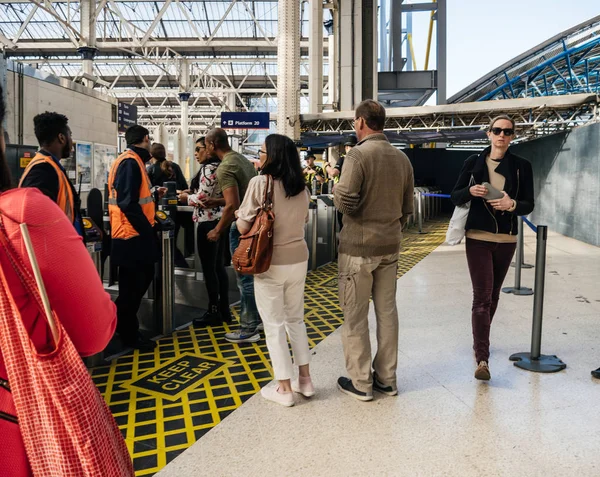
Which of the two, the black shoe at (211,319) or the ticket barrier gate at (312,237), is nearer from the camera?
the black shoe at (211,319)

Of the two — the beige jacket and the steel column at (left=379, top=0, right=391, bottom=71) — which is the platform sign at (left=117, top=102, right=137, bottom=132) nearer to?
the beige jacket

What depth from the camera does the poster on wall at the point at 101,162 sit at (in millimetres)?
8922

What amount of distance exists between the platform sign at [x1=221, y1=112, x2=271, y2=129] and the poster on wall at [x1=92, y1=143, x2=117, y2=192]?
3118 millimetres

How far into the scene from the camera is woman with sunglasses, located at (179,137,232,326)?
14.8ft

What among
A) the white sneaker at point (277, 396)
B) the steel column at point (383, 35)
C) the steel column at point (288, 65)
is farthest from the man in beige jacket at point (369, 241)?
the steel column at point (383, 35)

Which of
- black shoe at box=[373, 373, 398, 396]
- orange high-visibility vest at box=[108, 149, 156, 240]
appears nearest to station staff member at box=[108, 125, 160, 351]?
orange high-visibility vest at box=[108, 149, 156, 240]

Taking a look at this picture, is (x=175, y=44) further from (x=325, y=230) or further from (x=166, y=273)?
(x=166, y=273)

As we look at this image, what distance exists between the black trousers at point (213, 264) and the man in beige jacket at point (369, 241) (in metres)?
1.73

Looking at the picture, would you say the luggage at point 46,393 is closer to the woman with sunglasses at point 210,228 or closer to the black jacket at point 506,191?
the black jacket at point 506,191

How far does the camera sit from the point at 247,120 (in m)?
12.1

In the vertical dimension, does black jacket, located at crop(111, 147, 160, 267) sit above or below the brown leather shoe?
above

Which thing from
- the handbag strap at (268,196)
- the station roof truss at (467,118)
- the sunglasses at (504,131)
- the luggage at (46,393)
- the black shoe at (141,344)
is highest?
the station roof truss at (467,118)

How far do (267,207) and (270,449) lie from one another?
1316 mm

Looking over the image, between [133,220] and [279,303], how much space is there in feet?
4.81
